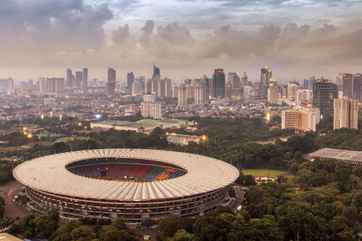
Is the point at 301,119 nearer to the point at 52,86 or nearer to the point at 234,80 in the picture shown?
the point at 234,80

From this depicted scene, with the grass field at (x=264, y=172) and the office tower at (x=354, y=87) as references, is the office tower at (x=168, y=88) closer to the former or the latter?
the office tower at (x=354, y=87)

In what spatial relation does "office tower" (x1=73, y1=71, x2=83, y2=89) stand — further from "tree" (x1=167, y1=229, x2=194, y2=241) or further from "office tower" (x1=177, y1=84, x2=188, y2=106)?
"tree" (x1=167, y1=229, x2=194, y2=241)

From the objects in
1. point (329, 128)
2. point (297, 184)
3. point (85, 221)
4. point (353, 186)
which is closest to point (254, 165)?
point (297, 184)

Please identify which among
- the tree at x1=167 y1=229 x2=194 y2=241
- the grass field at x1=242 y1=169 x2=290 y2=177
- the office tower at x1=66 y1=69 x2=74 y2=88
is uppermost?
the office tower at x1=66 y1=69 x2=74 y2=88

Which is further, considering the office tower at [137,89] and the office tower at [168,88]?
the office tower at [137,89]

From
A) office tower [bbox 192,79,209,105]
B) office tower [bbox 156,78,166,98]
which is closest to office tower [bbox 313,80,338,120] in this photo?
office tower [bbox 192,79,209,105]

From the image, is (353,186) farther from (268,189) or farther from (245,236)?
(245,236)

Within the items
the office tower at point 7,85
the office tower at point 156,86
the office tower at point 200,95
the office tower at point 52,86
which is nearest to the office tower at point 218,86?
the office tower at point 200,95

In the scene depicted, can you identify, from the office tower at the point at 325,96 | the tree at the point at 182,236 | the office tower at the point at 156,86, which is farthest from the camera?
the office tower at the point at 156,86
